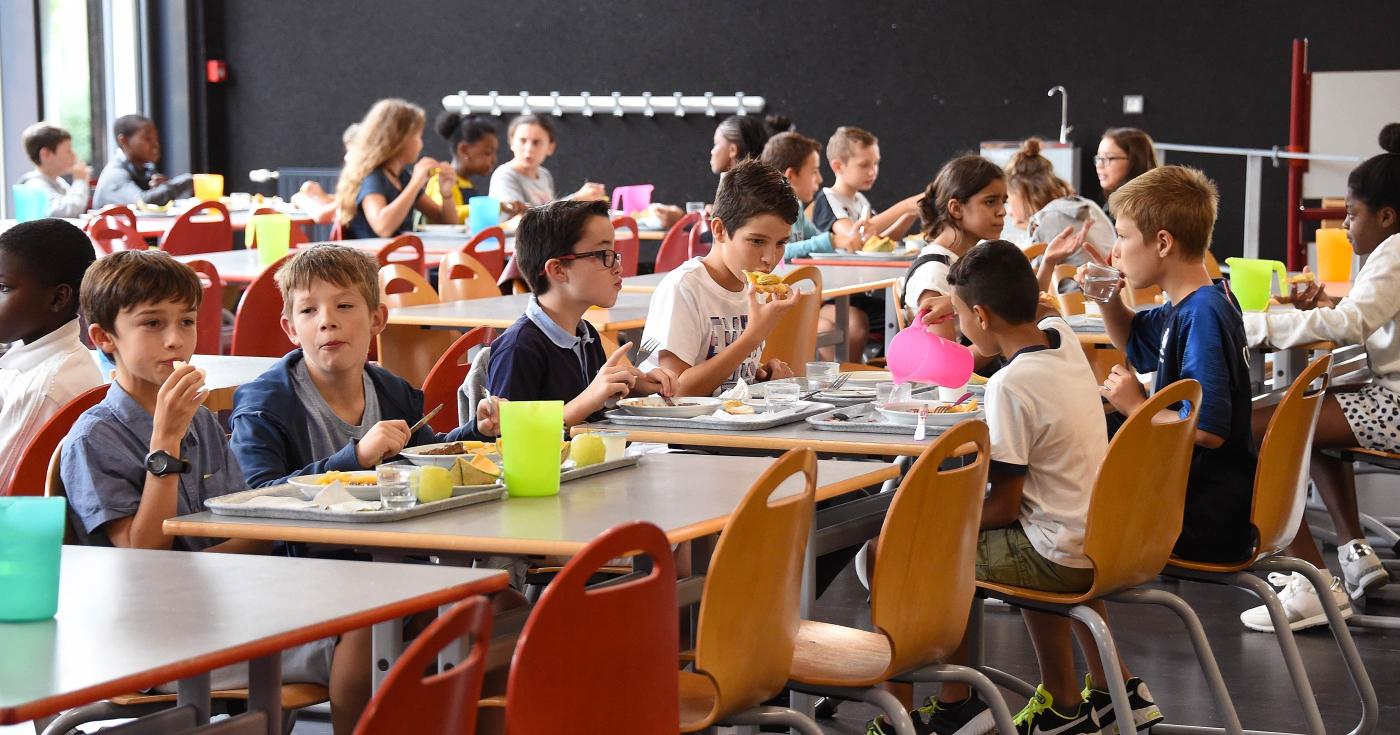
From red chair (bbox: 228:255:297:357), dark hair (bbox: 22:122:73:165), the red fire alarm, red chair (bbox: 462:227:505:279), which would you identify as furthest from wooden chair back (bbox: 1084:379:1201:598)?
the red fire alarm

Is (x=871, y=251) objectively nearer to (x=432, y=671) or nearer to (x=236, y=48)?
(x=432, y=671)

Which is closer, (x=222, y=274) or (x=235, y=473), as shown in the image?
(x=235, y=473)

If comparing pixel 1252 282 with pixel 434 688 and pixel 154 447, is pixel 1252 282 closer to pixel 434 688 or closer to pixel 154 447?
pixel 154 447

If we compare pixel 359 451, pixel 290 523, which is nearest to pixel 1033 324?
pixel 359 451

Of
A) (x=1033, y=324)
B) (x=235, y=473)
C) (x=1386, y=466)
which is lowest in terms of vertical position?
(x=1386, y=466)

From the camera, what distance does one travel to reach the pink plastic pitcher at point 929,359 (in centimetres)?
359

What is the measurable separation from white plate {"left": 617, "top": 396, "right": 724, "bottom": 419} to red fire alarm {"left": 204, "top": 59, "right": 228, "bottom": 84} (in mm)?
10288

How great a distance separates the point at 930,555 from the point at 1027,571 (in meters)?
0.61

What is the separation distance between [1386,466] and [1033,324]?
1.82 metres

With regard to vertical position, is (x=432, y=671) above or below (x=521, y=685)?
below

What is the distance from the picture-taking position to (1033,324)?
3211mm

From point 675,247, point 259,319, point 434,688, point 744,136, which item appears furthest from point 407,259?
point 434,688

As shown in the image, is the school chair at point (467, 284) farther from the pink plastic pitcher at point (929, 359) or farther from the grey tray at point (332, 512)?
the grey tray at point (332, 512)

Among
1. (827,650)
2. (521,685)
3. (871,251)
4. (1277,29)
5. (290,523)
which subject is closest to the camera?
(521,685)
